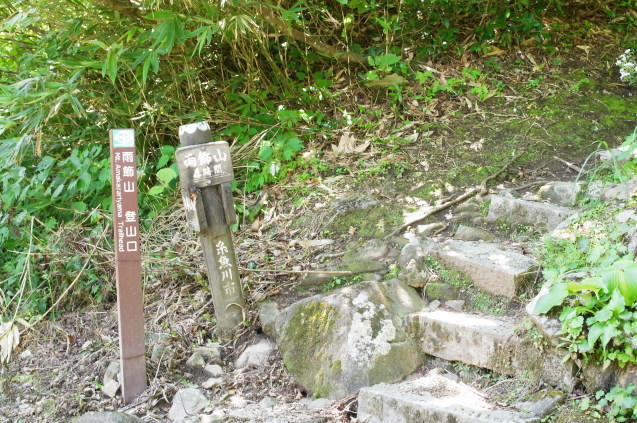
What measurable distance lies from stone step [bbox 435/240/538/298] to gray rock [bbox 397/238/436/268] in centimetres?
8

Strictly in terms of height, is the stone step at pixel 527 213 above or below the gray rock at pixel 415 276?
above

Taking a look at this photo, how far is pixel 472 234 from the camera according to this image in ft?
14.3

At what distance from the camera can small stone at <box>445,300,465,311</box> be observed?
149 inches

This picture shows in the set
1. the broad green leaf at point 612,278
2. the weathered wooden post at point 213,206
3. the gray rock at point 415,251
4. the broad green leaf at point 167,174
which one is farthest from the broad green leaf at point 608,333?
the broad green leaf at point 167,174

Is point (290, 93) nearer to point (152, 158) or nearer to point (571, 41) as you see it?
point (152, 158)

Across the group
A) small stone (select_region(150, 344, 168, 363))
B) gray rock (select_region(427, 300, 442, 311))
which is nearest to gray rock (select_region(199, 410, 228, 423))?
small stone (select_region(150, 344, 168, 363))

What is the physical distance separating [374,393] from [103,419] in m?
1.42

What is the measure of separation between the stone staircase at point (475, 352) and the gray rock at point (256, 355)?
90cm

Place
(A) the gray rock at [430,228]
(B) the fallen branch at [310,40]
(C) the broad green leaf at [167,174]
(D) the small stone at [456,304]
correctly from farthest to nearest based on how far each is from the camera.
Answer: (B) the fallen branch at [310,40], (C) the broad green leaf at [167,174], (A) the gray rock at [430,228], (D) the small stone at [456,304]

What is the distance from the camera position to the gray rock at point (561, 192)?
441 centimetres

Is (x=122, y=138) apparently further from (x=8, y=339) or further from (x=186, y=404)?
(x=8, y=339)

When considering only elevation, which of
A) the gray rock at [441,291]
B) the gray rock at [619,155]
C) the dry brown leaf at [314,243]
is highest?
the gray rock at [619,155]

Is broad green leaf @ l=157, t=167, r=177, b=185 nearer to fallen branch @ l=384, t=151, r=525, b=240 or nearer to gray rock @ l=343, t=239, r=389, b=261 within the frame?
gray rock @ l=343, t=239, r=389, b=261

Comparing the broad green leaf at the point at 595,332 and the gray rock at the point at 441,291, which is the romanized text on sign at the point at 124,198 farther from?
the broad green leaf at the point at 595,332
